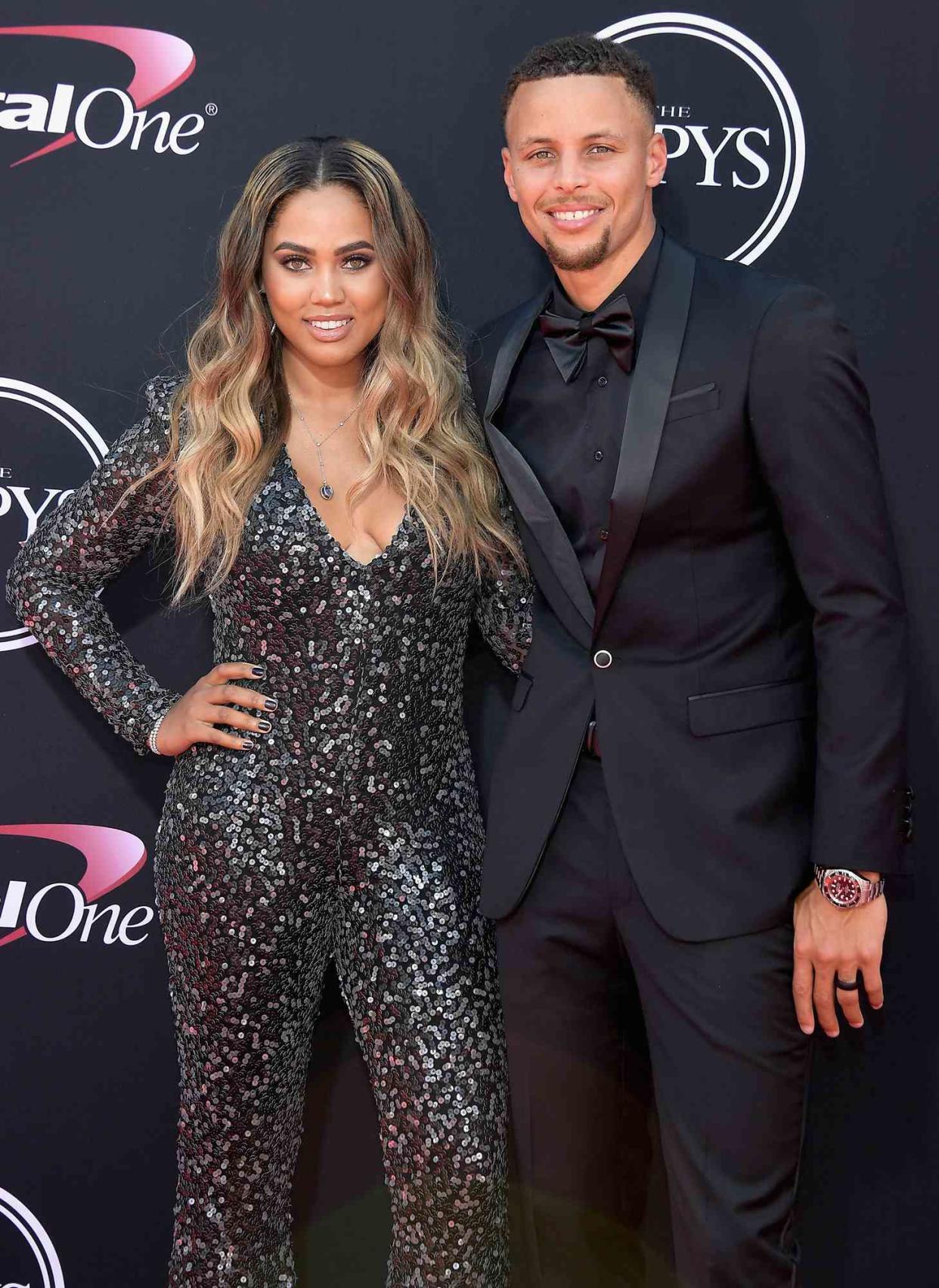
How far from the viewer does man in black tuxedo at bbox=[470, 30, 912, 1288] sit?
73.6 inches

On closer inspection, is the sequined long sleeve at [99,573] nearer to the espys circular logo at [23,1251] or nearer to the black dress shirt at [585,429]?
the black dress shirt at [585,429]

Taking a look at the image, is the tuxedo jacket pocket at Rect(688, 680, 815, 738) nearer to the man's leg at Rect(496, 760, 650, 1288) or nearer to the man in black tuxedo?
the man in black tuxedo

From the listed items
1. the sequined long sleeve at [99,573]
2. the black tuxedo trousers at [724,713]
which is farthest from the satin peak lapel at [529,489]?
the sequined long sleeve at [99,573]

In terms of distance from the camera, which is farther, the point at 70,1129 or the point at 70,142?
the point at 70,1129

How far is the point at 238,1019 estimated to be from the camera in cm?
223

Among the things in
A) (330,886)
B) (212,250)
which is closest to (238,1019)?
(330,886)

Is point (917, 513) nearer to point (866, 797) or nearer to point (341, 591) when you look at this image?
point (866, 797)

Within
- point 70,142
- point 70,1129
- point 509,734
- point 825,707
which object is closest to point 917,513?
point 825,707

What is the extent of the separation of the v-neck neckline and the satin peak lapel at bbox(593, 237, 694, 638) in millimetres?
391

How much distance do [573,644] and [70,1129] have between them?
5.07 feet

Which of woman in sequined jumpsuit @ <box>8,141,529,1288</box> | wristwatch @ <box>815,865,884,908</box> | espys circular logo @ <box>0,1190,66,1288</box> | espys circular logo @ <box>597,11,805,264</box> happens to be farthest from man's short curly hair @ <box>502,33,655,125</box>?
espys circular logo @ <box>0,1190,66,1288</box>

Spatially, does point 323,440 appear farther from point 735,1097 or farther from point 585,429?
point 735,1097

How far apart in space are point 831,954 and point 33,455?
5.73 feet

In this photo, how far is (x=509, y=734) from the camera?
85.3 inches
